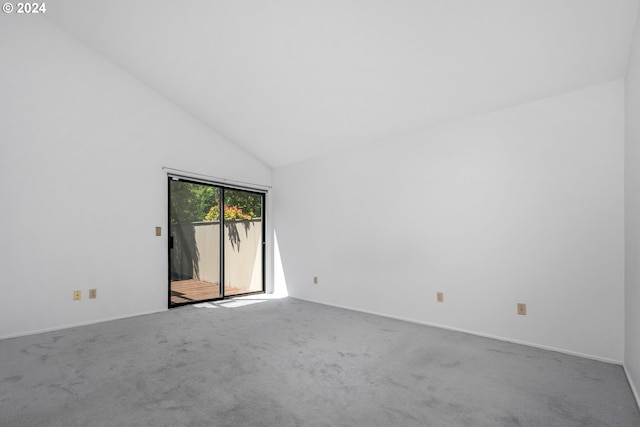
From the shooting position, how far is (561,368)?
2.38 m

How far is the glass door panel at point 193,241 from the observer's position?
4391 mm

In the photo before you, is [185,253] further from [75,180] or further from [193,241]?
[75,180]

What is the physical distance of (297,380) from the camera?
7.13 ft

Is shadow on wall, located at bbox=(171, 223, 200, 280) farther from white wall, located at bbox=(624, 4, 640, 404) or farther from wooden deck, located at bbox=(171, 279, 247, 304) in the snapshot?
white wall, located at bbox=(624, 4, 640, 404)

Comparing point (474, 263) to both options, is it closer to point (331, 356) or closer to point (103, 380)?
point (331, 356)

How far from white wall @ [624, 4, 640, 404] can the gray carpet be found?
9.3 inches

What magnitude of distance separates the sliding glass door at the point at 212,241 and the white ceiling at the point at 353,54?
4.06 feet

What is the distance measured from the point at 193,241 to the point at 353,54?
3305 mm

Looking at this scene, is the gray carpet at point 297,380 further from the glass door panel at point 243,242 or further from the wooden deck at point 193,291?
the glass door panel at point 243,242

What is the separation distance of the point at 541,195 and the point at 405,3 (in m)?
1.99

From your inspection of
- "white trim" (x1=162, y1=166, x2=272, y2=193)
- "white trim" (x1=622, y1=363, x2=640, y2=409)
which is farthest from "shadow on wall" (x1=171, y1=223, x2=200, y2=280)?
"white trim" (x1=622, y1=363, x2=640, y2=409)

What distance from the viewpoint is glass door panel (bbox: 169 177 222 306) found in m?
4.39

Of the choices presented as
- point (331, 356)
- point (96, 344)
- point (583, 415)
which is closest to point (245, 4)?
point (331, 356)

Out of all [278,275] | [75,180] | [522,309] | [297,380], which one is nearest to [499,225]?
[522,309]
